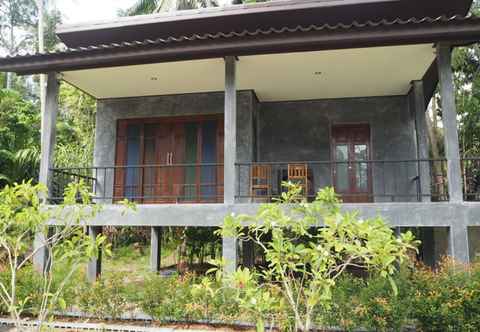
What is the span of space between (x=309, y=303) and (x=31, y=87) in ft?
113

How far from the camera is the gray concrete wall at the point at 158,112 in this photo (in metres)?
9.34

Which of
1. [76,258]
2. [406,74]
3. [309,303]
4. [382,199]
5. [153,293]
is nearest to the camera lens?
[309,303]

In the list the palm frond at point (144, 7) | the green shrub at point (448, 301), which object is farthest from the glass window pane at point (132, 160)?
the palm frond at point (144, 7)

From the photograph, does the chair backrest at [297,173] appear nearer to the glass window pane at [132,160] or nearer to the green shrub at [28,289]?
the glass window pane at [132,160]

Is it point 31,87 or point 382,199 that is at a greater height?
point 31,87

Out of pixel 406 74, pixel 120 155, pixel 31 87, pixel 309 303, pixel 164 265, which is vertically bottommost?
pixel 164 265

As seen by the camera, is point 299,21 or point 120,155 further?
point 120,155

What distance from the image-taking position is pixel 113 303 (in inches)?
245

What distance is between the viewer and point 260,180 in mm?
9109

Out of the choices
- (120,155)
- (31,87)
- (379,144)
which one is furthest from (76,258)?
(31,87)

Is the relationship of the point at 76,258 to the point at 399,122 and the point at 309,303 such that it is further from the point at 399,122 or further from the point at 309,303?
the point at 399,122

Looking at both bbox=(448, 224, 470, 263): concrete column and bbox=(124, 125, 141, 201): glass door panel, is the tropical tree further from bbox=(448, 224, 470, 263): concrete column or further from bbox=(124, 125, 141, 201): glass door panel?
bbox=(448, 224, 470, 263): concrete column

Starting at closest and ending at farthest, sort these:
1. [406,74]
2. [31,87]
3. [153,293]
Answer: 1. [153,293]
2. [406,74]
3. [31,87]

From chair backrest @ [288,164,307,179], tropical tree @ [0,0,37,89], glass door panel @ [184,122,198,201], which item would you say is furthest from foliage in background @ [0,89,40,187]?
tropical tree @ [0,0,37,89]
